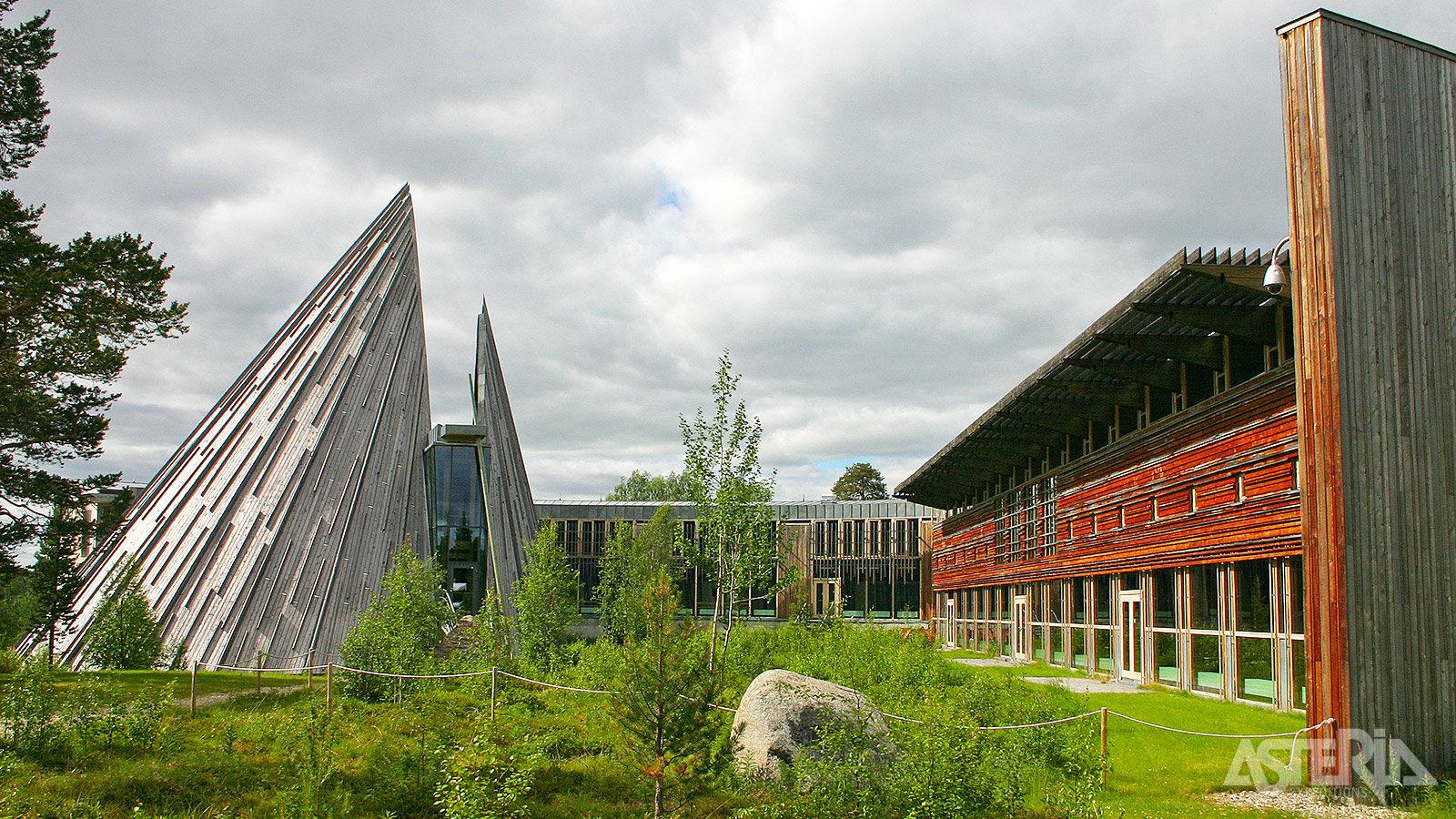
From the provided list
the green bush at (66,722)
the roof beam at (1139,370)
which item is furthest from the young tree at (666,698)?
the roof beam at (1139,370)

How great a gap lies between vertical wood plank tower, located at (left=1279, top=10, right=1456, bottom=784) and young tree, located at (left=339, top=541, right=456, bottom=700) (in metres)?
14.1

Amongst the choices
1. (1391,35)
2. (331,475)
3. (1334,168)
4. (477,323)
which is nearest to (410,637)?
(331,475)

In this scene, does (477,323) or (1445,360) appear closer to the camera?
(1445,360)

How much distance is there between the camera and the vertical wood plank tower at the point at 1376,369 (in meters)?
9.47

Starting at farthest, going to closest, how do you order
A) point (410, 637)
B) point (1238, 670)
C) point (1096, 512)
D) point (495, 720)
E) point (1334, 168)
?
point (1096, 512) → point (410, 637) → point (1238, 670) → point (495, 720) → point (1334, 168)

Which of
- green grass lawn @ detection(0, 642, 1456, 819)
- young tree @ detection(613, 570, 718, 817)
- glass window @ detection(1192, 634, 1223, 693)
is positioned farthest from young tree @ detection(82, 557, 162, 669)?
glass window @ detection(1192, 634, 1223, 693)

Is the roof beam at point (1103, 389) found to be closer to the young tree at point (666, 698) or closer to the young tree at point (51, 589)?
the young tree at point (666, 698)

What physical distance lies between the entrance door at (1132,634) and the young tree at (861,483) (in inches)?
2356

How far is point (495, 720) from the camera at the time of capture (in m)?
12.2

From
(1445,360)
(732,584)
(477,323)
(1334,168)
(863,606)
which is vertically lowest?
(863,606)

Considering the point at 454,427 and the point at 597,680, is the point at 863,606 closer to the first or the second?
the point at 454,427

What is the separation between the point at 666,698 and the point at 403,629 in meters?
11.2

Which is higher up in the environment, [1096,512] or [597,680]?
[1096,512]

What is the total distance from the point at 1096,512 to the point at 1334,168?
12497 mm
